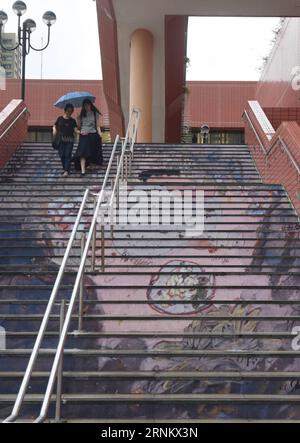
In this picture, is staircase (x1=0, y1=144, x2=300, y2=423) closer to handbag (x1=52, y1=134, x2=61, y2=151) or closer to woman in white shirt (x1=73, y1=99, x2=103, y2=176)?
woman in white shirt (x1=73, y1=99, x2=103, y2=176)

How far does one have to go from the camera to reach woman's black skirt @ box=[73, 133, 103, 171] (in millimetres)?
11594

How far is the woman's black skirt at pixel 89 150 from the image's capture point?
11.6 m

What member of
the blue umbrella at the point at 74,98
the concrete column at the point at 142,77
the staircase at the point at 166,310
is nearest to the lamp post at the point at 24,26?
the concrete column at the point at 142,77

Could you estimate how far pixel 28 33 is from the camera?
1786cm

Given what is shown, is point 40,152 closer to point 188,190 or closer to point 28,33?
point 188,190

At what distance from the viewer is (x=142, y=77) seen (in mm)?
18203

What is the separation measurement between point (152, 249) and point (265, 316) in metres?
2.03

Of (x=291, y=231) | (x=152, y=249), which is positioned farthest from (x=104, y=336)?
(x=291, y=231)

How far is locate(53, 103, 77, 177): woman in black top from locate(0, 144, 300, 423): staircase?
1155 mm
